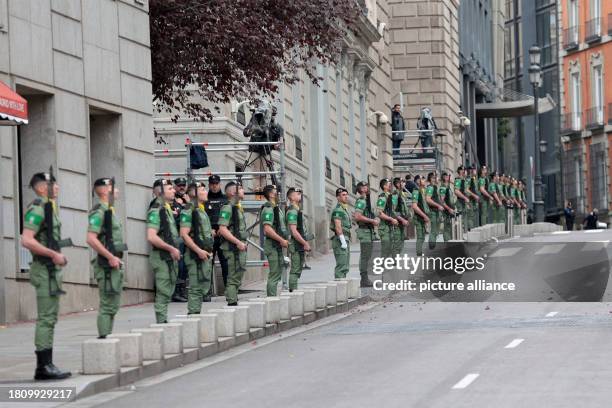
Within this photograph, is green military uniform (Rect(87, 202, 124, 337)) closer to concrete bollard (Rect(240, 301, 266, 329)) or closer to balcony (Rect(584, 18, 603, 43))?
concrete bollard (Rect(240, 301, 266, 329))

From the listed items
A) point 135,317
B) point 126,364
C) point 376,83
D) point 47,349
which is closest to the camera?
point 47,349

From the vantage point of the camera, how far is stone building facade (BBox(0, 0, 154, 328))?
25.3m

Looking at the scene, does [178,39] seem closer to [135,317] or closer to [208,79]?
[208,79]

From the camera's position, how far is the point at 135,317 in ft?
86.0

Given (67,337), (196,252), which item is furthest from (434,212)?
(67,337)

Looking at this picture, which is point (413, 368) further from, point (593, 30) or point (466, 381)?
point (593, 30)

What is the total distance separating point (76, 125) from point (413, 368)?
10830 millimetres

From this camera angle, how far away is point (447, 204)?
41594mm

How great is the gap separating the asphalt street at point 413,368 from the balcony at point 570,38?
63.2 meters

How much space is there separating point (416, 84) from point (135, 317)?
39.6 m

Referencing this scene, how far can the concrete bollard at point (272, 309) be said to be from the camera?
958 inches

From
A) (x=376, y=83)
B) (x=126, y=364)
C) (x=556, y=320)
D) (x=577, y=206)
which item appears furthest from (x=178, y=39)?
(x=577, y=206)

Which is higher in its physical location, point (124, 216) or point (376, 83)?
point (376, 83)

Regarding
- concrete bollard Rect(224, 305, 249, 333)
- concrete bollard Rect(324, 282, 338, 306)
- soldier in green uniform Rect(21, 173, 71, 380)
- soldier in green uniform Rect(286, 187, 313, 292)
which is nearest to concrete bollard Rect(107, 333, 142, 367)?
soldier in green uniform Rect(21, 173, 71, 380)
